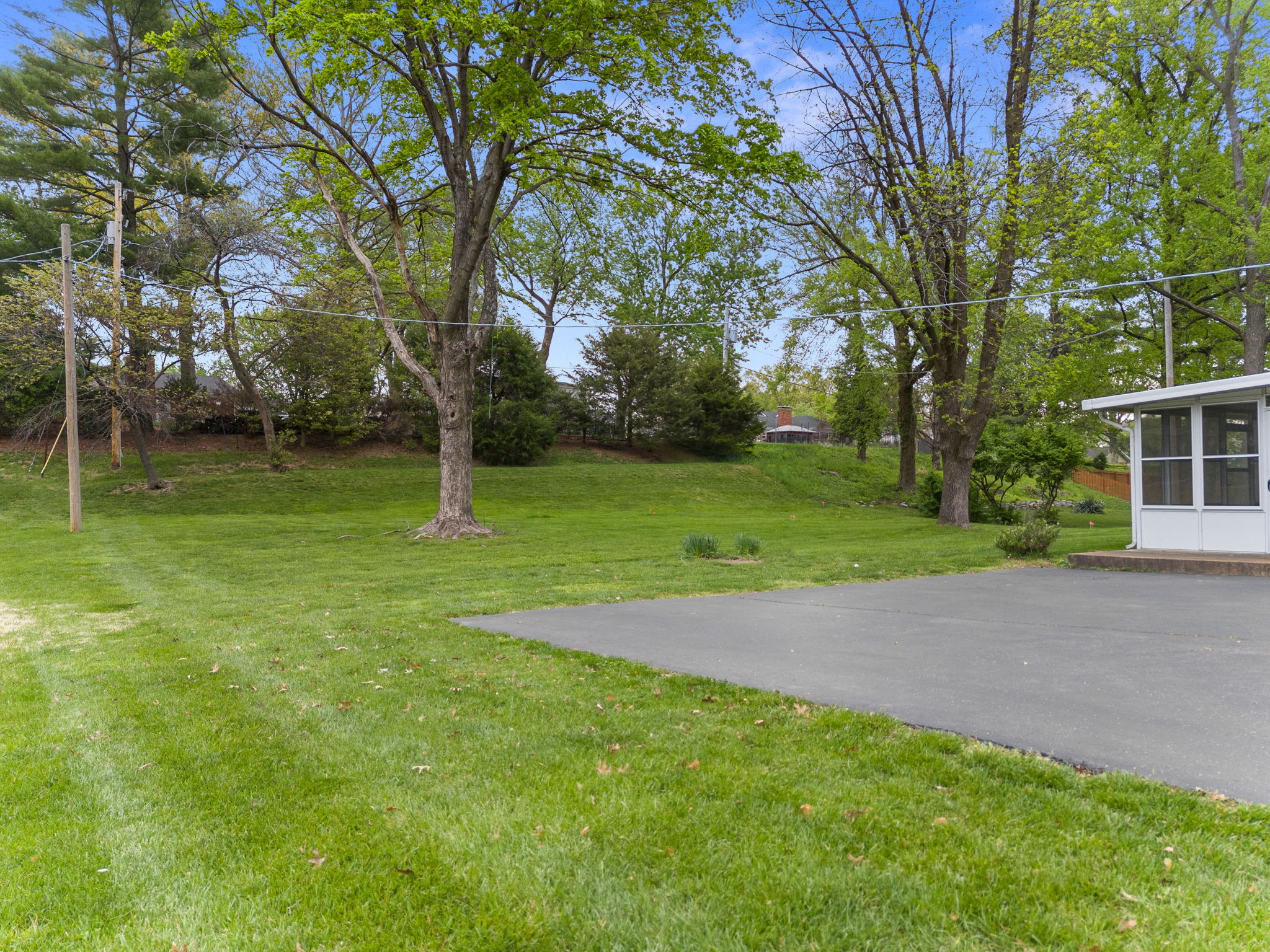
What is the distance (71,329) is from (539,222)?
78.3 feet

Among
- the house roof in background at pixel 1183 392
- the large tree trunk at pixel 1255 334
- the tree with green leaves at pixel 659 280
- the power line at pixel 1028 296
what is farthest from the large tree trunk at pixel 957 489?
the tree with green leaves at pixel 659 280

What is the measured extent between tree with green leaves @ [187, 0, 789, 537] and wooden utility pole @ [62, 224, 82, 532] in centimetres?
506

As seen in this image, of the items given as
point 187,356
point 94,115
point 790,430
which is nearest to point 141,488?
point 187,356

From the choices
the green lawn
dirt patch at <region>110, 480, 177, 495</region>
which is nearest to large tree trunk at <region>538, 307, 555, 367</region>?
dirt patch at <region>110, 480, 177, 495</region>

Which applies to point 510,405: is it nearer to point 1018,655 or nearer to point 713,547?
point 713,547

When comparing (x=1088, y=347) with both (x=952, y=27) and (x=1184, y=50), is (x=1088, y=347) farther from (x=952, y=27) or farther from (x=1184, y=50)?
(x=952, y=27)

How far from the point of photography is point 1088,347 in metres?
22.0

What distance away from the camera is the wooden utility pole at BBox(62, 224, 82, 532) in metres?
16.7

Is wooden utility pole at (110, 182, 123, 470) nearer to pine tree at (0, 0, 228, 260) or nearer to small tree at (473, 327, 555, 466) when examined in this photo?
pine tree at (0, 0, 228, 260)

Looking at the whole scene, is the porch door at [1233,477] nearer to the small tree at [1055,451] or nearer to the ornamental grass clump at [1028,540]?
the ornamental grass clump at [1028,540]

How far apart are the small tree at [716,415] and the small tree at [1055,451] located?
611 inches

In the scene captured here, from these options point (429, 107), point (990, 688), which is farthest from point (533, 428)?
point (990, 688)

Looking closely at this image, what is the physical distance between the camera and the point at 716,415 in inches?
1468

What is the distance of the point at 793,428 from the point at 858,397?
3770 cm
